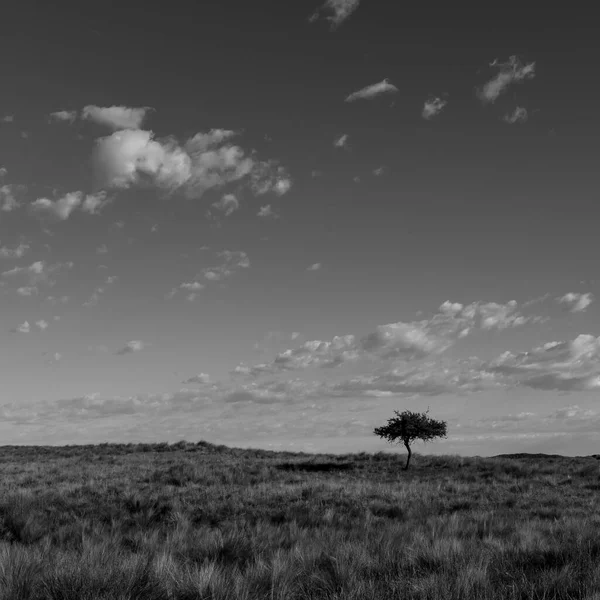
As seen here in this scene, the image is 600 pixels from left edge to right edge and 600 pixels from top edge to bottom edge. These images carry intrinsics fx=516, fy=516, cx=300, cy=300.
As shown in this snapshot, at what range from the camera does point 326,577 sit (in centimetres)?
680

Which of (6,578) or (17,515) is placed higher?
(6,578)

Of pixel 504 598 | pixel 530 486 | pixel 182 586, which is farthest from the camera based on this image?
pixel 530 486

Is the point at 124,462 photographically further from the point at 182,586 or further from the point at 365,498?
the point at 182,586

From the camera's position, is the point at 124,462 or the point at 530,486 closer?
the point at 530,486

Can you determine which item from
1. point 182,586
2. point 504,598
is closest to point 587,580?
point 504,598

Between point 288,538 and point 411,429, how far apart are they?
28.1 meters

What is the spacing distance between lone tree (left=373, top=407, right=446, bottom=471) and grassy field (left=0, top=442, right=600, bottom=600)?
25.2ft

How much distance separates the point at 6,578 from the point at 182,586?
2.17 meters

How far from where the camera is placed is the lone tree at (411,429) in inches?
1462

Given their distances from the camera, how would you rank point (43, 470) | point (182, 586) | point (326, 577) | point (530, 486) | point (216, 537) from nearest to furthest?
point (182, 586)
point (326, 577)
point (216, 537)
point (530, 486)
point (43, 470)

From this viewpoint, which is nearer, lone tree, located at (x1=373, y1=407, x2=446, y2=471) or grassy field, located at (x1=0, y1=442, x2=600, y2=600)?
grassy field, located at (x1=0, y1=442, x2=600, y2=600)

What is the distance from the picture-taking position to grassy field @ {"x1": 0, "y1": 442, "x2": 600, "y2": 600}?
6.13m

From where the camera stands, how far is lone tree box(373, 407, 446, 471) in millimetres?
37125

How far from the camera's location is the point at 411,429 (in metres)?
37.1
